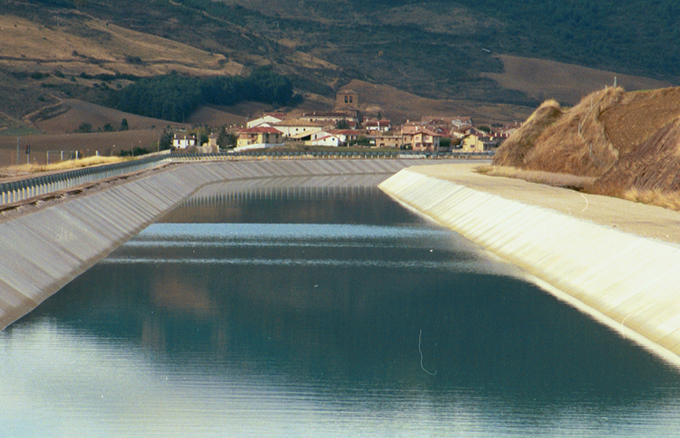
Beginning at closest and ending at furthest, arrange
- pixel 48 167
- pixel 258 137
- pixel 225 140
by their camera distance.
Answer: pixel 48 167 → pixel 258 137 → pixel 225 140

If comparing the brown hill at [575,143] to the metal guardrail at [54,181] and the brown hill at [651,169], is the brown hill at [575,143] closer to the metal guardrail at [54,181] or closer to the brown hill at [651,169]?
the brown hill at [651,169]

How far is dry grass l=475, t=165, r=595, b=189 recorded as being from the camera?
78.1 m

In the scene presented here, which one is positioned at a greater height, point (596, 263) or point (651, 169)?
point (651, 169)

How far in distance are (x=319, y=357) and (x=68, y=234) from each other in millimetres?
22064

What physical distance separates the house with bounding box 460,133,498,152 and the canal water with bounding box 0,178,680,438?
5902 inches

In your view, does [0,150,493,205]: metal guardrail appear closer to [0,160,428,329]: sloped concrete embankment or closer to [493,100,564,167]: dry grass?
[0,160,428,329]: sloped concrete embankment

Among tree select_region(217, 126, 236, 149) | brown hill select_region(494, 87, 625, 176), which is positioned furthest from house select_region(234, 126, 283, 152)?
brown hill select_region(494, 87, 625, 176)

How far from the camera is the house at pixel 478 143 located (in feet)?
624

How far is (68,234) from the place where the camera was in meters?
42.6

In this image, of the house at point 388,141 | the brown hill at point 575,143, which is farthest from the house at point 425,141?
the brown hill at point 575,143

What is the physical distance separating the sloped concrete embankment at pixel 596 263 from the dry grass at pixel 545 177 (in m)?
22.7

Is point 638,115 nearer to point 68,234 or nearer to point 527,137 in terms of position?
point 527,137

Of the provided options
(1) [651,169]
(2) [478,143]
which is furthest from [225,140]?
(1) [651,169]

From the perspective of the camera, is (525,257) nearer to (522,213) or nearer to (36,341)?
(522,213)
